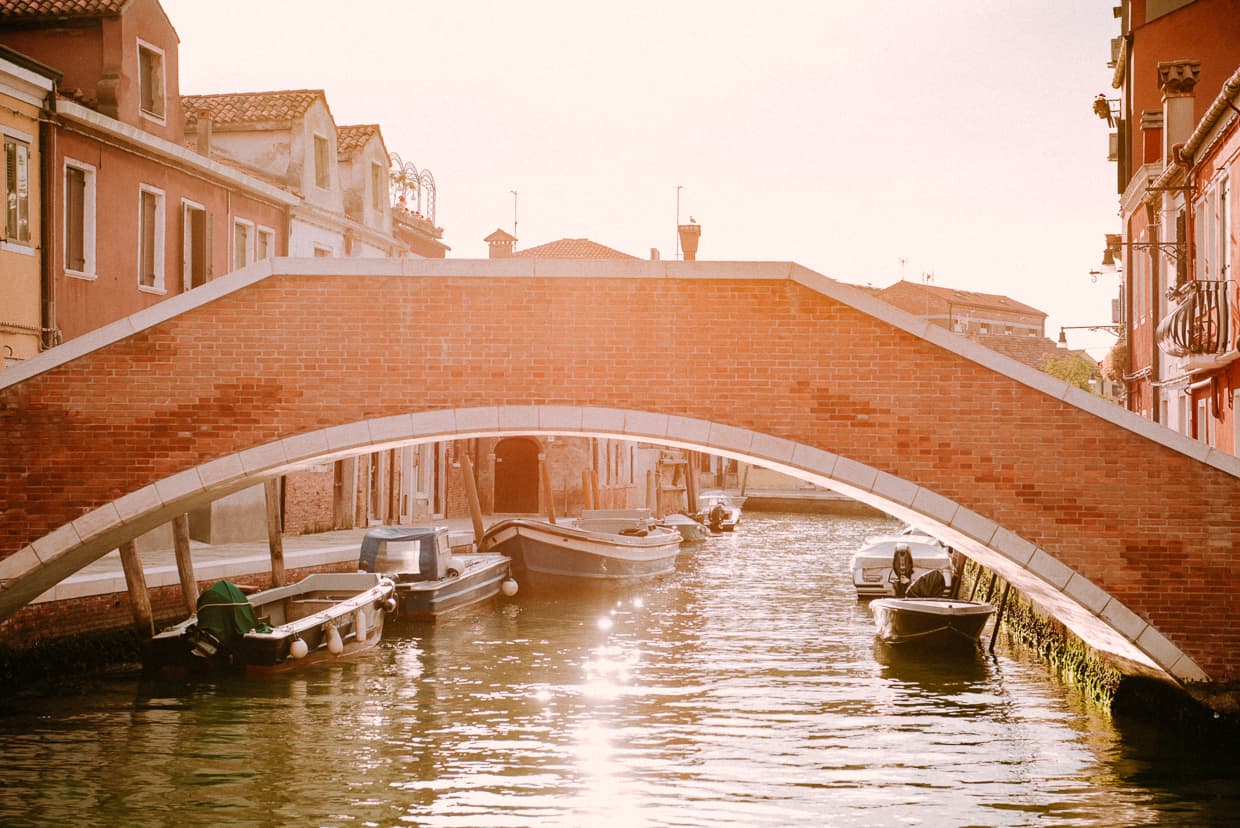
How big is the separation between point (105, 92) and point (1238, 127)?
1099 centimetres

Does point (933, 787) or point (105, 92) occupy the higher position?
point (105, 92)

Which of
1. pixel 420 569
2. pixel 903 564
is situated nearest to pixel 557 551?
pixel 420 569

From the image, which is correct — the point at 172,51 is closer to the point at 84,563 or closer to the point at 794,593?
the point at 84,563

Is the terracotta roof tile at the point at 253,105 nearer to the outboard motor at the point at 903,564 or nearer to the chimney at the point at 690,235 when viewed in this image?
the chimney at the point at 690,235

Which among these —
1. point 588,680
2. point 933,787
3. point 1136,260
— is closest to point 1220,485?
point 933,787

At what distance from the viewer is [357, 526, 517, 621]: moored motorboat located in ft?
53.1

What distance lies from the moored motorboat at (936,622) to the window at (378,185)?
12.0 meters

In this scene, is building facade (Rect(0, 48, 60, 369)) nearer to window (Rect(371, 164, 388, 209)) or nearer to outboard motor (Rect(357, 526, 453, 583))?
outboard motor (Rect(357, 526, 453, 583))

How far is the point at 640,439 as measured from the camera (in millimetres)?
10648

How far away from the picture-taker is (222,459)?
10.7 metres

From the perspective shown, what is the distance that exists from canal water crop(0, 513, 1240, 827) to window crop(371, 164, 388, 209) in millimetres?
10063

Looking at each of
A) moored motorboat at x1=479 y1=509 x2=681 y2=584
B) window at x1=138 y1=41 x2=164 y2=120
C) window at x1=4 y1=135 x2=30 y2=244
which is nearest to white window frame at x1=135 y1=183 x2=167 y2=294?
window at x1=138 y1=41 x2=164 y2=120

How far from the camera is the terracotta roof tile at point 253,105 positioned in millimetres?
20125

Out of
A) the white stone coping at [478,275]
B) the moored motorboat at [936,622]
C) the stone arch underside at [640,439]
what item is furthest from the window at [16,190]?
the moored motorboat at [936,622]
